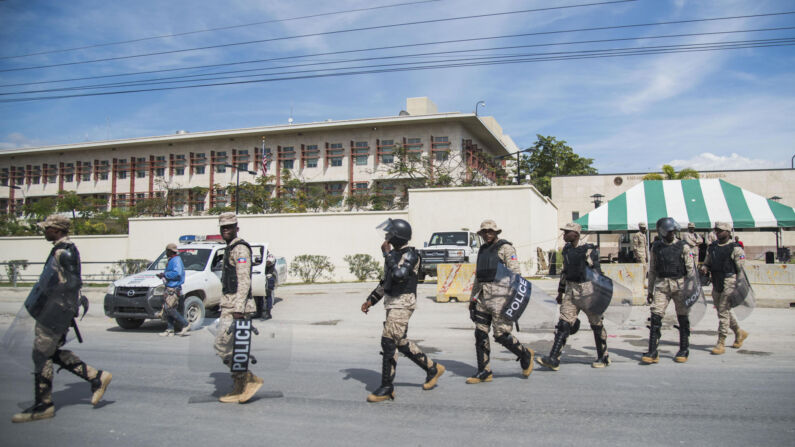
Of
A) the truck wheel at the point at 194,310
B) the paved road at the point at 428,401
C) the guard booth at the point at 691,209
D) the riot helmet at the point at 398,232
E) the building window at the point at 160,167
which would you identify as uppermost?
the building window at the point at 160,167

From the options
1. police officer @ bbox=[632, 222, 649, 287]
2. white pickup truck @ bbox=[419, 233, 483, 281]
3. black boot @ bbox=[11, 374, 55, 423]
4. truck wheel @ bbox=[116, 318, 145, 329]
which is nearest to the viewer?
black boot @ bbox=[11, 374, 55, 423]

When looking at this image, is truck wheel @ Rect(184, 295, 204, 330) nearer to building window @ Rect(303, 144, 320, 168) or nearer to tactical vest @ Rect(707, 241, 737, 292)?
tactical vest @ Rect(707, 241, 737, 292)

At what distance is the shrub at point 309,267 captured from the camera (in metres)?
25.5

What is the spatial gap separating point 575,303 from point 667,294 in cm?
158

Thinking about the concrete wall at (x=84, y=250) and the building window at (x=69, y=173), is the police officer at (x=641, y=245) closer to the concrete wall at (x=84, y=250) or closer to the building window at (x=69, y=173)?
the concrete wall at (x=84, y=250)

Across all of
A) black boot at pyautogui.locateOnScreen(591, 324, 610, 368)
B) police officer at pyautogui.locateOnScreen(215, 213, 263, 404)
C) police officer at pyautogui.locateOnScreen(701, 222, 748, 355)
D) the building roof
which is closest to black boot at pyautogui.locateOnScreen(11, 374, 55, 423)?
police officer at pyautogui.locateOnScreen(215, 213, 263, 404)

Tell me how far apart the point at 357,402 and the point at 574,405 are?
2277 millimetres

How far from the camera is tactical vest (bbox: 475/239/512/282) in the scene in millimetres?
6387

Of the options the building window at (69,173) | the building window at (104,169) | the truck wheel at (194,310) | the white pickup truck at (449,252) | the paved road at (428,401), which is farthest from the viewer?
the building window at (69,173)

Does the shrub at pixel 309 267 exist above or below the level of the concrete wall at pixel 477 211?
below

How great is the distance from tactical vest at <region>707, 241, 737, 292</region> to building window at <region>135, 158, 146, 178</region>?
48344 mm

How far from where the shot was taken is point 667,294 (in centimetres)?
770

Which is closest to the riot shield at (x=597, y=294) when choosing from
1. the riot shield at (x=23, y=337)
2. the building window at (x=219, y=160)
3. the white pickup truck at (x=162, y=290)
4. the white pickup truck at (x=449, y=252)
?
the riot shield at (x=23, y=337)

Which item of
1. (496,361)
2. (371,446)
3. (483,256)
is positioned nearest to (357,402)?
(371,446)
